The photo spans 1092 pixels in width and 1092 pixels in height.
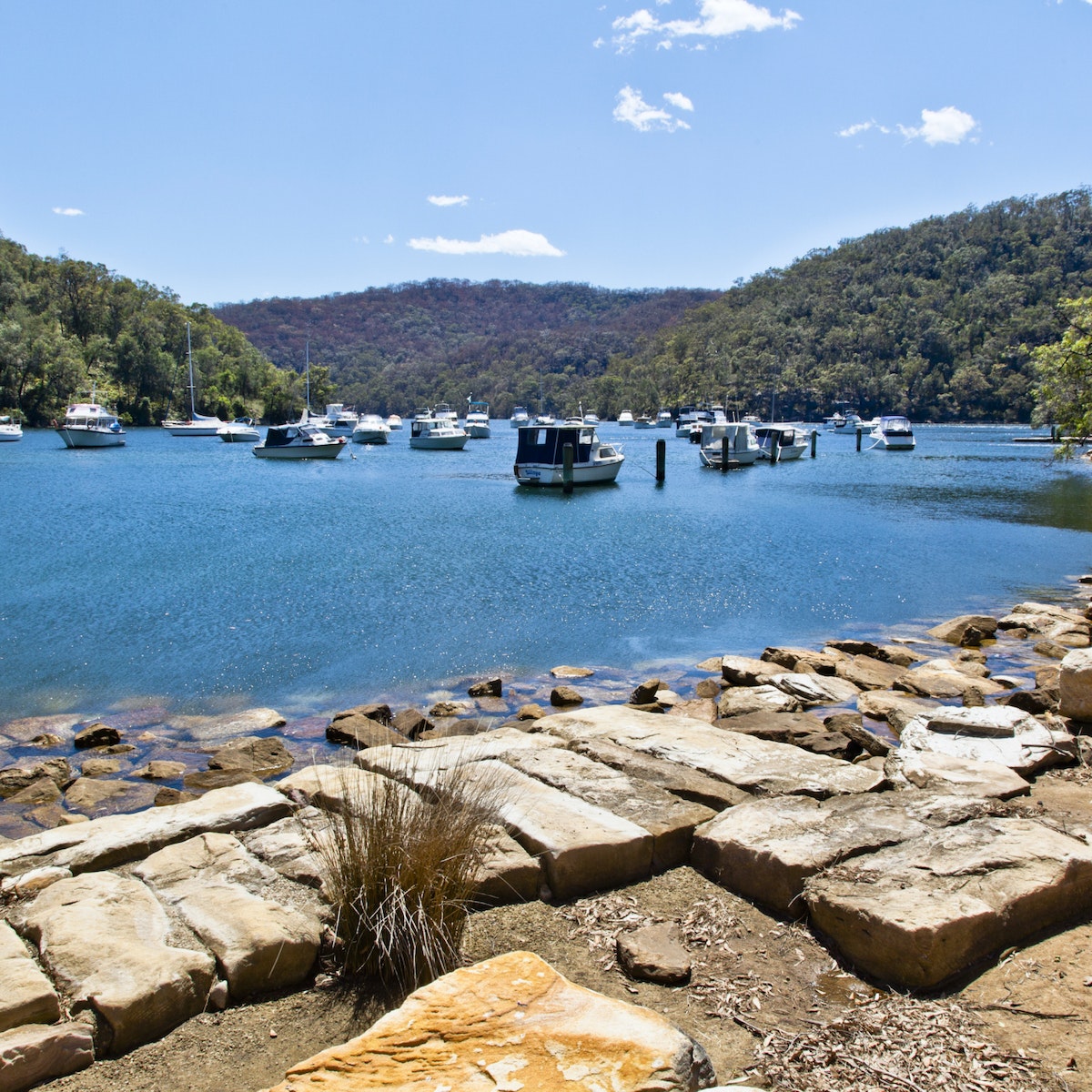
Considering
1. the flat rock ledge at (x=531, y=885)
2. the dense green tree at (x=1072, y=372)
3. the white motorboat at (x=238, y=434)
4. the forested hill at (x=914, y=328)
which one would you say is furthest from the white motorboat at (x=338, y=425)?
the flat rock ledge at (x=531, y=885)

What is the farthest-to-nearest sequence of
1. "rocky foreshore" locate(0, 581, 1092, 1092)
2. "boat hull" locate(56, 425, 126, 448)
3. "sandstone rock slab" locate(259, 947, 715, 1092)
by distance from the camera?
"boat hull" locate(56, 425, 126, 448) → "rocky foreshore" locate(0, 581, 1092, 1092) → "sandstone rock slab" locate(259, 947, 715, 1092)

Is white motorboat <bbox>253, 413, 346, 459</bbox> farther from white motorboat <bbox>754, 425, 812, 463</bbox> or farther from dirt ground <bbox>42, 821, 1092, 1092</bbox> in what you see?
dirt ground <bbox>42, 821, 1092, 1092</bbox>

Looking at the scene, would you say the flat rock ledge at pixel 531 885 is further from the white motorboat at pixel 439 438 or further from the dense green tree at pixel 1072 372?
the white motorboat at pixel 439 438

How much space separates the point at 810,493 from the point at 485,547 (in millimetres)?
22486

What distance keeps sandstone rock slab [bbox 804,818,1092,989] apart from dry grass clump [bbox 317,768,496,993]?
5.36 ft

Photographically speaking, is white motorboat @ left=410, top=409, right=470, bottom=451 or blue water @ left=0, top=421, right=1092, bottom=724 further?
white motorboat @ left=410, top=409, right=470, bottom=451

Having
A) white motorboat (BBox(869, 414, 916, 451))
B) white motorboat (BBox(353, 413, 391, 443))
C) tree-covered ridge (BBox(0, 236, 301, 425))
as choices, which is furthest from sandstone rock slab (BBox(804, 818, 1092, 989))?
tree-covered ridge (BBox(0, 236, 301, 425))

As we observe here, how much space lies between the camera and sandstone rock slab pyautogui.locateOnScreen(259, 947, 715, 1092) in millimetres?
2605

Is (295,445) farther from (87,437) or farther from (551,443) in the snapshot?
(551,443)

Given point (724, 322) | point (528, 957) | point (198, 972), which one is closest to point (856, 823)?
point (528, 957)

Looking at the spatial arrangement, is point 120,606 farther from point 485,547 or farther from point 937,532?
point 937,532

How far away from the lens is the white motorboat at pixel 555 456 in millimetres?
39719

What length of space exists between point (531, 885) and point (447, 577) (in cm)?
1467

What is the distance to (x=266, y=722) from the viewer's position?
10055mm
